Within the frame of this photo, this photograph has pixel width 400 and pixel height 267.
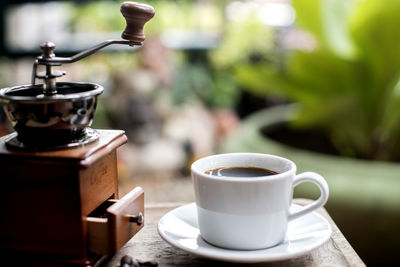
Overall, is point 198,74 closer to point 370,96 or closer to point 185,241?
point 370,96

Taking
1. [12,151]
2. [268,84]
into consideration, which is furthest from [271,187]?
[268,84]

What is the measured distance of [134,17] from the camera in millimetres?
735

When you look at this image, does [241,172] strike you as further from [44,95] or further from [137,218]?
[44,95]

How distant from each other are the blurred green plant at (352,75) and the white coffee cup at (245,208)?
0.86m

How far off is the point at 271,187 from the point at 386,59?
3.08 feet

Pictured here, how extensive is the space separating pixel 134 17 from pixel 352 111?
39.9 inches

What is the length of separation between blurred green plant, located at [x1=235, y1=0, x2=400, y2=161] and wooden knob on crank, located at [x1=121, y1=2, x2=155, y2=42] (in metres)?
0.92

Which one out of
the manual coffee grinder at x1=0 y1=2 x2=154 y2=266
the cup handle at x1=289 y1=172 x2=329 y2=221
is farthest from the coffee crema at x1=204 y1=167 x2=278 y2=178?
the manual coffee grinder at x1=0 y1=2 x2=154 y2=266

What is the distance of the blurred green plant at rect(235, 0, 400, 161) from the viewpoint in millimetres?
1463

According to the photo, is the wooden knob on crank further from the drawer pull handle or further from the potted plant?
the potted plant

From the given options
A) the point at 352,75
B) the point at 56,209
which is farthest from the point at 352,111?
the point at 56,209

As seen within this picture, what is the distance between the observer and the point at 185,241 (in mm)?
742

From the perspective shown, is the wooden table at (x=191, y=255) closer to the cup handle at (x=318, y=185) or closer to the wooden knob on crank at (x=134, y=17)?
the cup handle at (x=318, y=185)

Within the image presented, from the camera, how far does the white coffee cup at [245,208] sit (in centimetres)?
70
